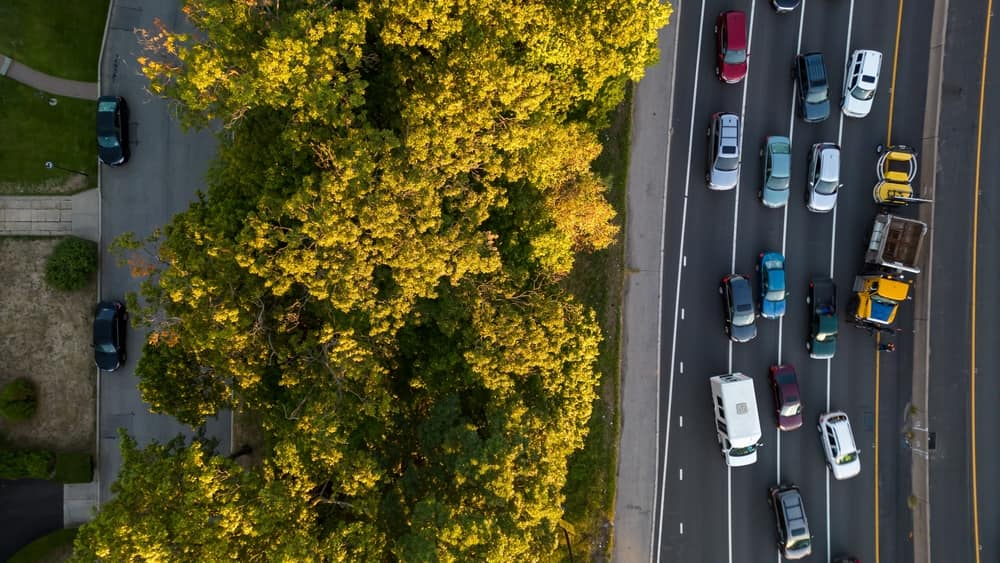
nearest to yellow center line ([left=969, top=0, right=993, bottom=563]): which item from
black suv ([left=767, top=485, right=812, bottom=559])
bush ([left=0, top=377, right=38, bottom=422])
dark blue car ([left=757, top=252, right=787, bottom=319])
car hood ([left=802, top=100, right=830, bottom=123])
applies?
car hood ([left=802, top=100, right=830, bottom=123])

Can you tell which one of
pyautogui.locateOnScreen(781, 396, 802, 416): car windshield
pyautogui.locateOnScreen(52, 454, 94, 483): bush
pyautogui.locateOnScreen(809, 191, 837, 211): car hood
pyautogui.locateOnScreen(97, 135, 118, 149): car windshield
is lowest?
pyautogui.locateOnScreen(52, 454, 94, 483): bush

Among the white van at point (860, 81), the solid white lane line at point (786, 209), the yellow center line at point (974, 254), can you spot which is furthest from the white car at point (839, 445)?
the white van at point (860, 81)

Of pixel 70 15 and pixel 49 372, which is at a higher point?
pixel 70 15

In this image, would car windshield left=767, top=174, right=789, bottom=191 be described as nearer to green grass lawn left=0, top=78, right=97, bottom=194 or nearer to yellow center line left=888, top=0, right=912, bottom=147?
yellow center line left=888, top=0, right=912, bottom=147

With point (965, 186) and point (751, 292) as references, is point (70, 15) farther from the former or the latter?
point (965, 186)

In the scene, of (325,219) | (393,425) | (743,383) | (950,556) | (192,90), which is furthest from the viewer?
(950,556)

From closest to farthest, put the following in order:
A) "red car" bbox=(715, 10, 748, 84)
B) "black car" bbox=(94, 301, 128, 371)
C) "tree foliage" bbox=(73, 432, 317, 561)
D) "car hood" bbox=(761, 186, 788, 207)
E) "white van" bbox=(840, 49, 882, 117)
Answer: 1. "tree foliage" bbox=(73, 432, 317, 561)
2. "black car" bbox=(94, 301, 128, 371)
3. "red car" bbox=(715, 10, 748, 84)
4. "white van" bbox=(840, 49, 882, 117)
5. "car hood" bbox=(761, 186, 788, 207)

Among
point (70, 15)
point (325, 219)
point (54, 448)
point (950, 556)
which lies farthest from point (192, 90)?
point (950, 556)

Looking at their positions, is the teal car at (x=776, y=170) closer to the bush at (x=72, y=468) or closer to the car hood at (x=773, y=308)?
the car hood at (x=773, y=308)
